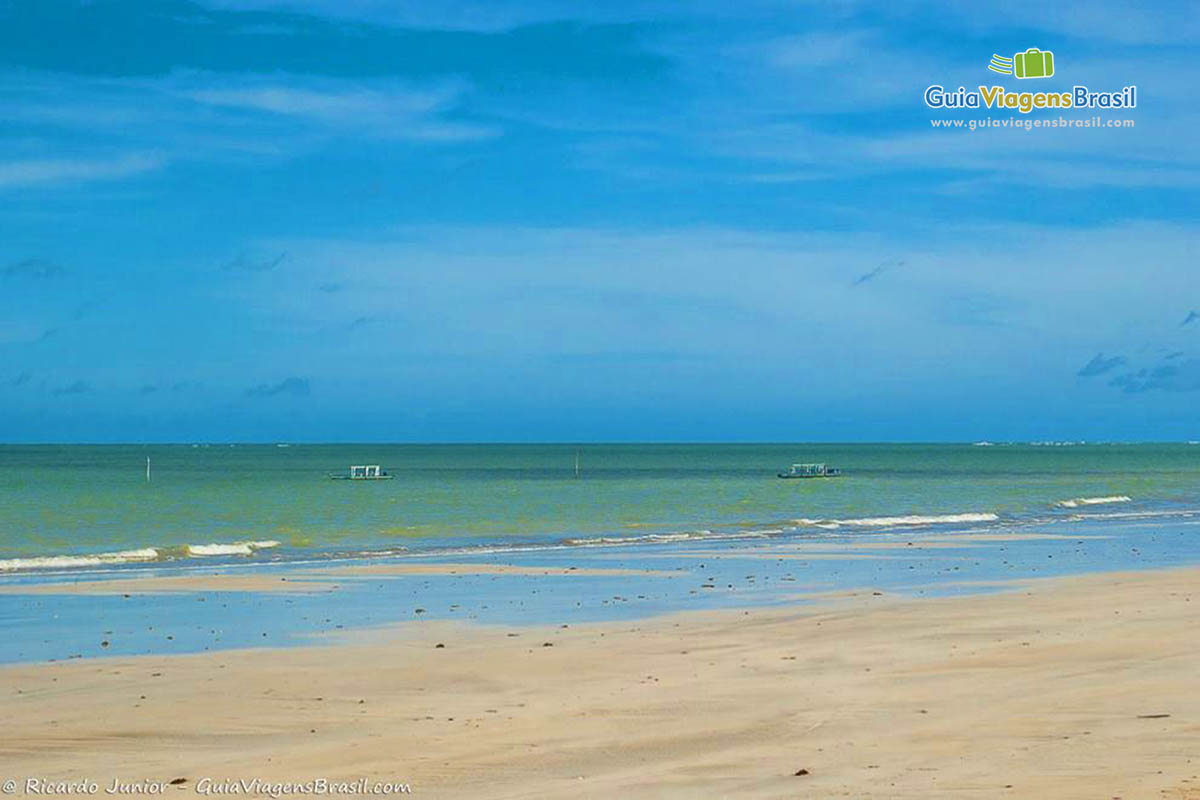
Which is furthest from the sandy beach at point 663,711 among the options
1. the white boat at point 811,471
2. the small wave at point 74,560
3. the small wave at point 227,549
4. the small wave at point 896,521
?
the white boat at point 811,471

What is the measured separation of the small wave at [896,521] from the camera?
4872cm

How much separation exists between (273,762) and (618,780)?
2790 mm

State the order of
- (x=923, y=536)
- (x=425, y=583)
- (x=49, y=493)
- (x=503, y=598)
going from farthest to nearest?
(x=49, y=493) → (x=923, y=536) → (x=425, y=583) → (x=503, y=598)

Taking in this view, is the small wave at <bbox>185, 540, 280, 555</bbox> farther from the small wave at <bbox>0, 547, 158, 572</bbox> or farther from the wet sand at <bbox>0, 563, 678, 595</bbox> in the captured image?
the wet sand at <bbox>0, 563, 678, 595</bbox>

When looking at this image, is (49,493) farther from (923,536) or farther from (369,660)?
(369,660)

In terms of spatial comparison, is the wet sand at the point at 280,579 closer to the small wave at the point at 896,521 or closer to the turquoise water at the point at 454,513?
the turquoise water at the point at 454,513

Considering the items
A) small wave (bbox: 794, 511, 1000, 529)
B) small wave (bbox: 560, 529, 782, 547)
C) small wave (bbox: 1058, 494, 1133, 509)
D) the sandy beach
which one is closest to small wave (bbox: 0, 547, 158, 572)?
small wave (bbox: 560, 529, 782, 547)

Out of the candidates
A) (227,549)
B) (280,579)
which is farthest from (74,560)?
(280,579)

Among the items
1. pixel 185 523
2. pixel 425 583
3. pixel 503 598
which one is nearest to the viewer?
pixel 503 598

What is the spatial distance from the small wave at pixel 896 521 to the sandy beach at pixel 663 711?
1156 inches

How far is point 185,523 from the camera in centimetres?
5728

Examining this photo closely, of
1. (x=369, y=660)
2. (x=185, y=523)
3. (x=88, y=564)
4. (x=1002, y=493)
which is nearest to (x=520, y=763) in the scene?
(x=369, y=660)

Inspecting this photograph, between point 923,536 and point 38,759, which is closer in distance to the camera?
point 38,759

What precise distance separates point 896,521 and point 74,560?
29.2m
